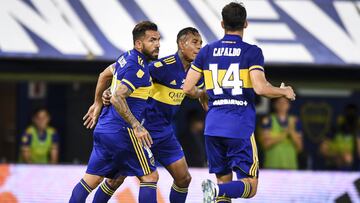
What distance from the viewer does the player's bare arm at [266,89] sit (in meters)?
8.34

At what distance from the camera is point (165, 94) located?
9.73 metres

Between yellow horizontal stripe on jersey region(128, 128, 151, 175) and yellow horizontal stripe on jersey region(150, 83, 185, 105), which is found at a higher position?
yellow horizontal stripe on jersey region(150, 83, 185, 105)

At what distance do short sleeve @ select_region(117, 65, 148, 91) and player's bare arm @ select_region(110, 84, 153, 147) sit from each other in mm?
44

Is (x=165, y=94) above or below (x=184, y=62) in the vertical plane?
below

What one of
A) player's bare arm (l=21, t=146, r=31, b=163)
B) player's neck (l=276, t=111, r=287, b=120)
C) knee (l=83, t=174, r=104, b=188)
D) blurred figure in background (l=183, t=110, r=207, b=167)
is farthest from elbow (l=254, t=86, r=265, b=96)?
player's bare arm (l=21, t=146, r=31, b=163)

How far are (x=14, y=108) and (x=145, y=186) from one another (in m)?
8.24

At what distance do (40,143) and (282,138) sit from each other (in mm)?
3364

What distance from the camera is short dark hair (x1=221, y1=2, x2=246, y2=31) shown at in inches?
339

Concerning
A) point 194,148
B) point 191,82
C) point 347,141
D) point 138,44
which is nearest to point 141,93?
point 138,44

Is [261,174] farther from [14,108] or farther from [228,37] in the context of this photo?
[14,108]

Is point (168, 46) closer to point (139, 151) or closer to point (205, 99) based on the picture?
point (205, 99)

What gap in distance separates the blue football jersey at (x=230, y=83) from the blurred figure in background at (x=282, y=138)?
194 inches

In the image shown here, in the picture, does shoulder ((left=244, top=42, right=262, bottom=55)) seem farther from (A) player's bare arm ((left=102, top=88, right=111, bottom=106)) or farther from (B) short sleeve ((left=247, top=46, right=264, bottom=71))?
(A) player's bare arm ((left=102, top=88, right=111, bottom=106))

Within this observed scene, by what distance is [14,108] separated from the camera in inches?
666
